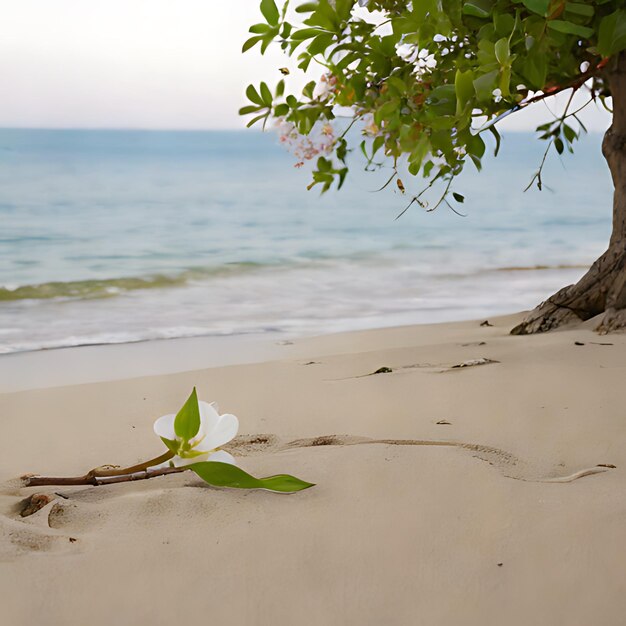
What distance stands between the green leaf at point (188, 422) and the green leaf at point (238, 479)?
4 centimetres

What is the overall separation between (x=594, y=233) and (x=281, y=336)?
5813 mm

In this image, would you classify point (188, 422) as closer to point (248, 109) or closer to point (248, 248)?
point (248, 109)

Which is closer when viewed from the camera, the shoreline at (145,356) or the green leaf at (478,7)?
the green leaf at (478,7)

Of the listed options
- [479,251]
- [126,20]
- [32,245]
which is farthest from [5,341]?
[126,20]

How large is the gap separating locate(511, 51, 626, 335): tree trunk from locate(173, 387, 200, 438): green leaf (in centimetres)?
164

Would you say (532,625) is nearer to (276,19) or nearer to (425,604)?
(425,604)

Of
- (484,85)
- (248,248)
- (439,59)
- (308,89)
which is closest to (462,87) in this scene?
(484,85)

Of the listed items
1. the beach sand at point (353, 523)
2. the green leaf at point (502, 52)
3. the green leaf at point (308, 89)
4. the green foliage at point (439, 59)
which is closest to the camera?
the beach sand at point (353, 523)

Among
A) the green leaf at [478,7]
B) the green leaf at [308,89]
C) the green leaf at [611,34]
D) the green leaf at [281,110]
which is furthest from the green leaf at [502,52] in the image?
the green leaf at [308,89]

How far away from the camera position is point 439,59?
1780 millimetres

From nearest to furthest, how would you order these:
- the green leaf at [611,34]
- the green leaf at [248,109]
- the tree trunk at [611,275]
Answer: the green leaf at [611,34]
the green leaf at [248,109]
the tree trunk at [611,275]

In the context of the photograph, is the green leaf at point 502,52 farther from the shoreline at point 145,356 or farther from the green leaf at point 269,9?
the shoreline at point 145,356

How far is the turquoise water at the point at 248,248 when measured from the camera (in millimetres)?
3787

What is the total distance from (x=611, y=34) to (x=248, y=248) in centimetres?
557
